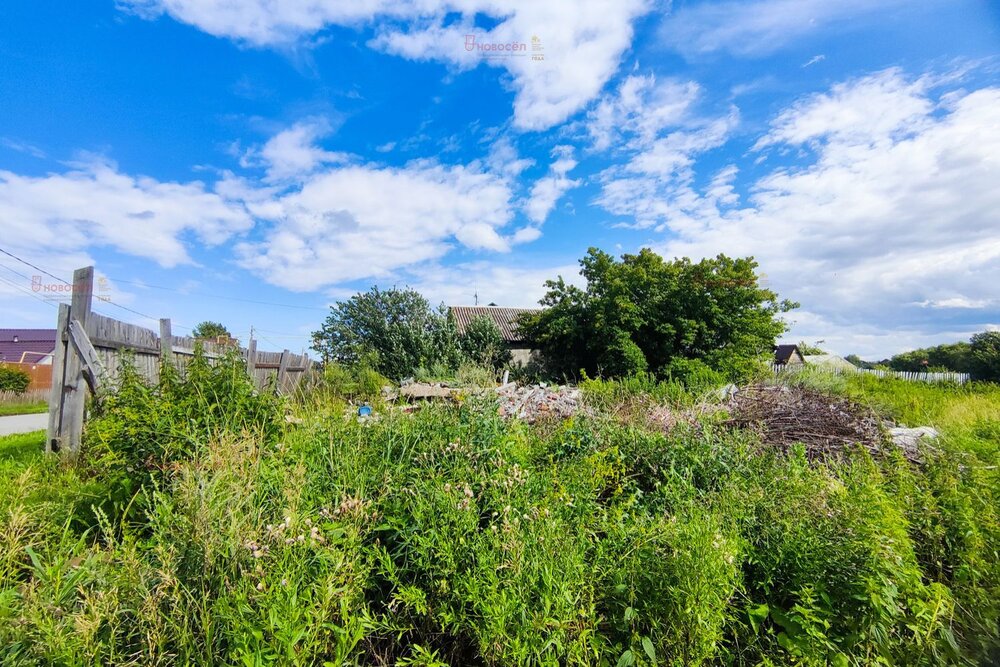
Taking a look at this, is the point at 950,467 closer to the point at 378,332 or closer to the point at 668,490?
the point at 668,490

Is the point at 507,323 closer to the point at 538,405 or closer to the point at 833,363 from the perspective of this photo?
the point at 833,363

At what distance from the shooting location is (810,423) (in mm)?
5125

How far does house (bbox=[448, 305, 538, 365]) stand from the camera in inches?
821

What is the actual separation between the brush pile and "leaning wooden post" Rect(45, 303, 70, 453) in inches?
262

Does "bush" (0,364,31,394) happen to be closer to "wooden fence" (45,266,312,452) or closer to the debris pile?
"wooden fence" (45,266,312,452)

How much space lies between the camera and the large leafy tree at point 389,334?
1619 centimetres

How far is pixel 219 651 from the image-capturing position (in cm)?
161

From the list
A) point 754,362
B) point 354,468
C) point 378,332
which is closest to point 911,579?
point 354,468

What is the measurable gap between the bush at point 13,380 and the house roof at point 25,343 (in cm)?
1246

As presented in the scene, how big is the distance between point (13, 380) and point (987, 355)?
123ft

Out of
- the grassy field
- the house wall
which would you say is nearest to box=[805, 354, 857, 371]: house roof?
the grassy field

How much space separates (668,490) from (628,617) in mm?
1088

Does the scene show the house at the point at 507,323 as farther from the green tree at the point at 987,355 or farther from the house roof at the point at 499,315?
the green tree at the point at 987,355

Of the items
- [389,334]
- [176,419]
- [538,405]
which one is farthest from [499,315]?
[176,419]
